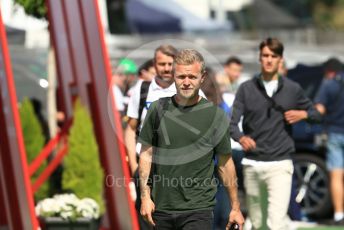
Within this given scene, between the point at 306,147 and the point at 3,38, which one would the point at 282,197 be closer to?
the point at 3,38

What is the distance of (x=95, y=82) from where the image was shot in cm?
1123

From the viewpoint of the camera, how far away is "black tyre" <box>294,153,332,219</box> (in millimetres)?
14250

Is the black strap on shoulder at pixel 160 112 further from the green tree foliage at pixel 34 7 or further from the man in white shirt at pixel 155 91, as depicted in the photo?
the green tree foliage at pixel 34 7

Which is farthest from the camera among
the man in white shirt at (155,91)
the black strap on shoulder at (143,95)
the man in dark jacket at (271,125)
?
the man in dark jacket at (271,125)

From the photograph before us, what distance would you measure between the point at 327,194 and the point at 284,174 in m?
4.57

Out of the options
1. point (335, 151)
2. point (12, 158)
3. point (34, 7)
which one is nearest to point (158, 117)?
point (12, 158)

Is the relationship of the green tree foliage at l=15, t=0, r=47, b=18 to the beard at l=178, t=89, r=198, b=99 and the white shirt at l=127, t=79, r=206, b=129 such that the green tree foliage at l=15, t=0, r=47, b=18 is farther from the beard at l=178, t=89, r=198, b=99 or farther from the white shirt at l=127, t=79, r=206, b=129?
the beard at l=178, t=89, r=198, b=99

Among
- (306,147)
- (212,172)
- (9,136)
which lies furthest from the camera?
(306,147)

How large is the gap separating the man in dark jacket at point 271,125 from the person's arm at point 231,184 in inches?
103

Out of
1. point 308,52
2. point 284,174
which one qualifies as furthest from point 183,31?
point 284,174

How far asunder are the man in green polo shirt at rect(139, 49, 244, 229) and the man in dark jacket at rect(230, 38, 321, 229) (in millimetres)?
2769

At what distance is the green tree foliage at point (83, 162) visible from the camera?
11.3m

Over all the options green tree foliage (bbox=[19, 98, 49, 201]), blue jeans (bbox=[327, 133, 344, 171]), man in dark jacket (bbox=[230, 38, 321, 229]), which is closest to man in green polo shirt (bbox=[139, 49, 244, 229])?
man in dark jacket (bbox=[230, 38, 321, 229])

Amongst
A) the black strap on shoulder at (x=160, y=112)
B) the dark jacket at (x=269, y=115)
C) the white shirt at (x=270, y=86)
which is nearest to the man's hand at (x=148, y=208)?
the black strap on shoulder at (x=160, y=112)
